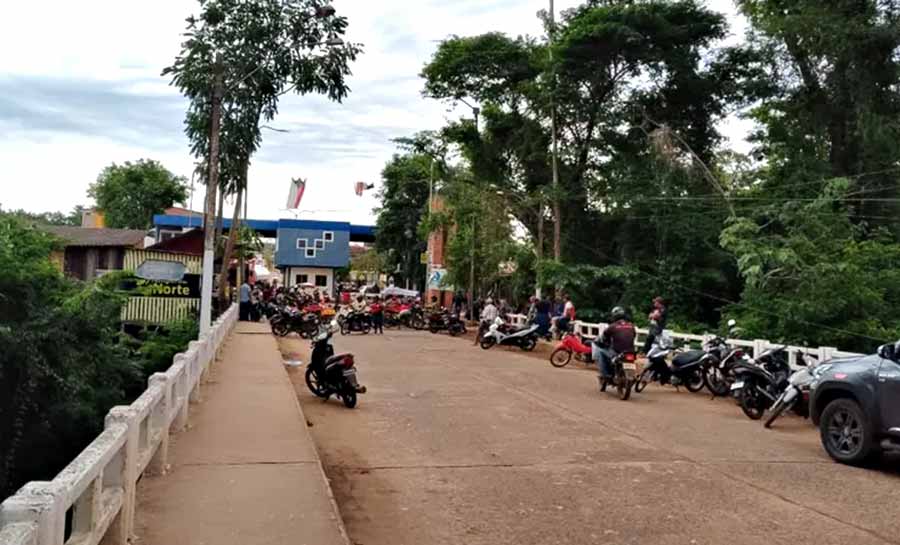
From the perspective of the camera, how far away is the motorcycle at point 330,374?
1206cm

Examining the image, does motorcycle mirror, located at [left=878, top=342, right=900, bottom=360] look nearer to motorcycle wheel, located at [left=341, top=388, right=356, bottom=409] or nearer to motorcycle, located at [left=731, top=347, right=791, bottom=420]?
motorcycle, located at [left=731, top=347, right=791, bottom=420]

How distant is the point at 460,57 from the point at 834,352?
69.8 ft

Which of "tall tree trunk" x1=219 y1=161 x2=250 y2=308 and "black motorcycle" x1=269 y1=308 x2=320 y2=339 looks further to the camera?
"black motorcycle" x1=269 y1=308 x2=320 y2=339

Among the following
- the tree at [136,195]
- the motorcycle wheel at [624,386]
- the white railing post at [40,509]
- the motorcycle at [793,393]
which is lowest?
the motorcycle wheel at [624,386]

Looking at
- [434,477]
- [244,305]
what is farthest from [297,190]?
[434,477]

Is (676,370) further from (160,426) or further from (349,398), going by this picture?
(160,426)

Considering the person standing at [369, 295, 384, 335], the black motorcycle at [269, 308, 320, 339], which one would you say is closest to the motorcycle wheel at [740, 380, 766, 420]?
the black motorcycle at [269, 308, 320, 339]

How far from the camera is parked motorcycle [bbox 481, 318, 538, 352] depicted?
23486 millimetres

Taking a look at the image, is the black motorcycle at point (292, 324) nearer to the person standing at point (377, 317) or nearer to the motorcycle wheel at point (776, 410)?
the person standing at point (377, 317)

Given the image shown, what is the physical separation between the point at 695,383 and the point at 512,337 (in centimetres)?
891

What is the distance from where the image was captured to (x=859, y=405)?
875cm

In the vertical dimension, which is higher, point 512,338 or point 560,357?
point 512,338

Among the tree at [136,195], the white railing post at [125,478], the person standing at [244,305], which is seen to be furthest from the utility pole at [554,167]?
the tree at [136,195]

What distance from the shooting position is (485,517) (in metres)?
6.33
